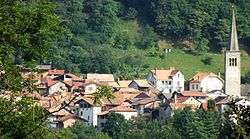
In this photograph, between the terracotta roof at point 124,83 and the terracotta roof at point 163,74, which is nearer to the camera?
the terracotta roof at point 124,83

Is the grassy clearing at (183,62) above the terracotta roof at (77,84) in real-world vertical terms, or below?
above

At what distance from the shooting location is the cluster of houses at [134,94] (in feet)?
192

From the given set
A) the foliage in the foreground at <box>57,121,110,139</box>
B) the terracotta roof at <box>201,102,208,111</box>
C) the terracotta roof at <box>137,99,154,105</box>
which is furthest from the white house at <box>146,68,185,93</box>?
the foliage in the foreground at <box>57,121,110,139</box>

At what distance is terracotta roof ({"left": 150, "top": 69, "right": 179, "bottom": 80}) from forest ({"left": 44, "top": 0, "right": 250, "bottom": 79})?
5.41ft

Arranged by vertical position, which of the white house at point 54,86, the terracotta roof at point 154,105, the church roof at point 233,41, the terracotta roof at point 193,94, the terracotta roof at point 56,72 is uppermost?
the church roof at point 233,41

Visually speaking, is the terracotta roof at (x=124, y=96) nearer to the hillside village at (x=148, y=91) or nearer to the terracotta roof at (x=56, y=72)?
the hillside village at (x=148, y=91)

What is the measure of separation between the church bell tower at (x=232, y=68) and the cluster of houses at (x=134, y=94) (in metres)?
0.69

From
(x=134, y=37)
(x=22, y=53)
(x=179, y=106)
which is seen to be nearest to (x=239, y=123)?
(x=22, y=53)

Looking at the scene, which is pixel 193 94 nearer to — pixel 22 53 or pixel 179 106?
pixel 179 106

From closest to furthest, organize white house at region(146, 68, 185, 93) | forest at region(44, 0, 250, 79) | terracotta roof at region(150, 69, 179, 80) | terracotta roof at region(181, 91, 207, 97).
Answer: terracotta roof at region(181, 91, 207, 97)
terracotta roof at region(150, 69, 179, 80)
white house at region(146, 68, 185, 93)
forest at region(44, 0, 250, 79)

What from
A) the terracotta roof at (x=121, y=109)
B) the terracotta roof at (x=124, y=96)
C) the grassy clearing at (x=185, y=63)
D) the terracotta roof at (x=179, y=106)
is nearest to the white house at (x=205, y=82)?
the grassy clearing at (x=185, y=63)

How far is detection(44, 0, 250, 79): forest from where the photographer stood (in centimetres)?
7319

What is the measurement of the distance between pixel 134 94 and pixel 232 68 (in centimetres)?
764

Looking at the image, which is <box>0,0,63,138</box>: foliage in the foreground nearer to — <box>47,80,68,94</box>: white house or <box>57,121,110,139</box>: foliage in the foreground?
<box>57,121,110,139</box>: foliage in the foreground
